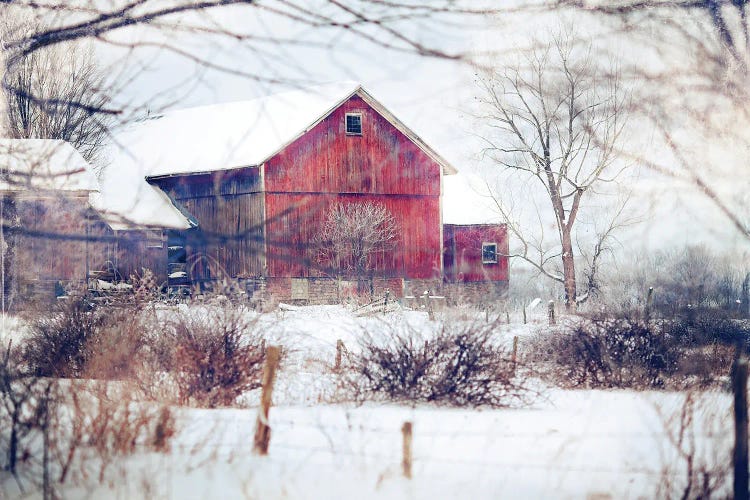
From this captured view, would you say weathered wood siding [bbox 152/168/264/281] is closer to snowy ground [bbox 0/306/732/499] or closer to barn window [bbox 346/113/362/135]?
barn window [bbox 346/113/362/135]

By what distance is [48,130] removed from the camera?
4.62m

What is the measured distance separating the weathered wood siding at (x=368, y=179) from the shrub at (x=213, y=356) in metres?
13.7

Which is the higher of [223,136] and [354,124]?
[354,124]

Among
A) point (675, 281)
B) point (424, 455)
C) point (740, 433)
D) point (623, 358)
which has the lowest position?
point (424, 455)

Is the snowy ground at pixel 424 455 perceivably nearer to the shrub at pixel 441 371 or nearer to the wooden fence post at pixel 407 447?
the wooden fence post at pixel 407 447

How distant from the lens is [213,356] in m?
10.1

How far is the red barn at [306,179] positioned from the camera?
2486 centimetres

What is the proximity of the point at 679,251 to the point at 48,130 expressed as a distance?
80.9ft

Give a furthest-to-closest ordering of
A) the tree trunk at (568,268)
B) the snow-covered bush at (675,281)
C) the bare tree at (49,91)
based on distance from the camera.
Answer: the tree trunk at (568,268) → the snow-covered bush at (675,281) → the bare tree at (49,91)

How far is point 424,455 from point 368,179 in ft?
63.4

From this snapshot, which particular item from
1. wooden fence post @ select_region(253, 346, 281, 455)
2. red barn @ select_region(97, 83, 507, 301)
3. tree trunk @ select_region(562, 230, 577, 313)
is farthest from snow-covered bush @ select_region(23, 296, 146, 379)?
tree trunk @ select_region(562, 230, 577, 313)

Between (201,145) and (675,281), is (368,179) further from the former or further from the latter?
(675,281)

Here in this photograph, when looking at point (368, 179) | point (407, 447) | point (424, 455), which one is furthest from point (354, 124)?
point (407, 447)

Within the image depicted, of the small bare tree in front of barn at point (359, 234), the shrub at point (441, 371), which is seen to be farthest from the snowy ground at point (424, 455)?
the small bare tree in front of barn at point (359, 234)
